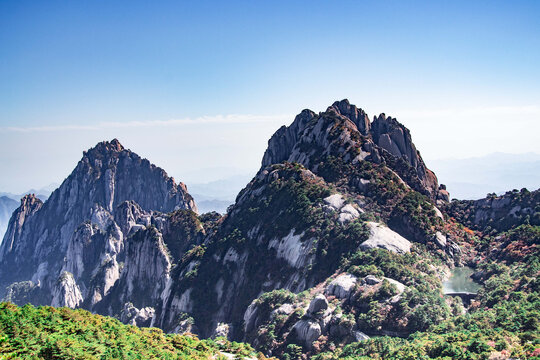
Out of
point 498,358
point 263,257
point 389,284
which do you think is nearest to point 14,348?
point 498,358

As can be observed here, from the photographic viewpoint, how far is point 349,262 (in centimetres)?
6100

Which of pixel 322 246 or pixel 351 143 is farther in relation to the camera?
pixel 351 143

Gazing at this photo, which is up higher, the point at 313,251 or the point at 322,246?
the point at 322,246

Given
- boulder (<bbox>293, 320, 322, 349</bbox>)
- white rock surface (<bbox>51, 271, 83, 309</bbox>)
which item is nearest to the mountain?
boulder (<bbox>293, 320, 322, 349</bbox>)

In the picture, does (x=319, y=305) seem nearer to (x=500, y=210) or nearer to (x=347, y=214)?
(x=347, y=214)

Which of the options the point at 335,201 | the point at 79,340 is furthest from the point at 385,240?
the point at 79,340

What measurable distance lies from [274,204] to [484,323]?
5177 centimetres

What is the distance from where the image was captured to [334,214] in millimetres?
73625

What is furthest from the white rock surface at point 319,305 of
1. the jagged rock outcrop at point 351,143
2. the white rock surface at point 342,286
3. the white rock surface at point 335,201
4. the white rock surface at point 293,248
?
the jagged rock outcrop at point 351,143

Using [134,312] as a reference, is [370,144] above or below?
above

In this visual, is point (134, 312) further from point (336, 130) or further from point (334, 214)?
point (336, 130)

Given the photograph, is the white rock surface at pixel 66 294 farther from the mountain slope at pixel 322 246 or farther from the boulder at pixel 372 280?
the boulder at pixel 372 280

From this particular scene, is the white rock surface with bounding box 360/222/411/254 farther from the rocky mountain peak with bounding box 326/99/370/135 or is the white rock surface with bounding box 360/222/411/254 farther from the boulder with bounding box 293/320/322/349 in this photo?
the rocky mountain peak with bounding box 326/99/370/135

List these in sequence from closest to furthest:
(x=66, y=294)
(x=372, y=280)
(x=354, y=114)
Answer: (x=372, y=280), (x=354, y=114), (x=66, y=294)
